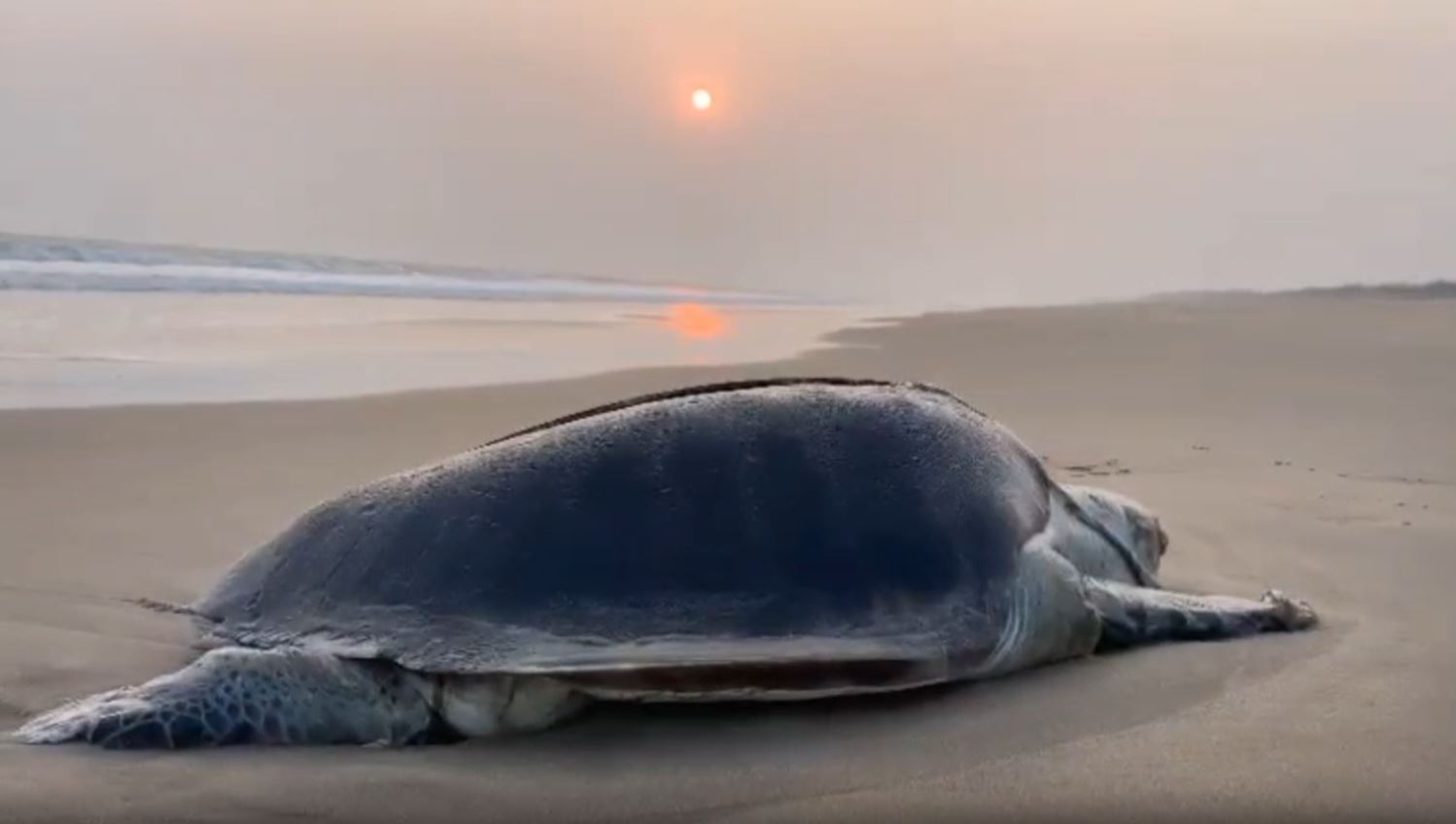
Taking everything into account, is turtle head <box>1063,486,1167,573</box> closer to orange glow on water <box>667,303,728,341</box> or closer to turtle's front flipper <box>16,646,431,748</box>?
turtle's front flipper <box>16,646,431,748</box>

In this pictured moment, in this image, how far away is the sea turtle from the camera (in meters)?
2.84

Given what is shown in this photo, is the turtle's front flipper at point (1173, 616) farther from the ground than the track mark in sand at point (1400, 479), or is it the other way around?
the track mark in sand at point (1400, 479)

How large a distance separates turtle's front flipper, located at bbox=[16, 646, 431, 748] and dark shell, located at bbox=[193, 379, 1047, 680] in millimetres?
83

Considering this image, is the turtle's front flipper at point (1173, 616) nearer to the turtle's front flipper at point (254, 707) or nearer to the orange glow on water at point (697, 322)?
A: the turtle's front flipper at point (254, 707)

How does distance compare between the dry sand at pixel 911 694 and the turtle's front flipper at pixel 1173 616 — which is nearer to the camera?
the dry sand at pixel 911 694

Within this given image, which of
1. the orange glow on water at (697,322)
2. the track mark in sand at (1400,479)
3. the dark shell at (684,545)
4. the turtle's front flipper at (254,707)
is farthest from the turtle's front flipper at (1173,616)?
the orange glow on water at (697,322)

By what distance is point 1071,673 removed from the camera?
10.4ft

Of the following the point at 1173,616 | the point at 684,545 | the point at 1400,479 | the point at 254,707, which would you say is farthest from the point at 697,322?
the point at 254,707

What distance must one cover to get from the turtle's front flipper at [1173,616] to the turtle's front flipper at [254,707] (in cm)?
143

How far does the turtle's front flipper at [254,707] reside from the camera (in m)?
2.70

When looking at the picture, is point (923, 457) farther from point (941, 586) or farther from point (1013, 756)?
point (1013, 756)

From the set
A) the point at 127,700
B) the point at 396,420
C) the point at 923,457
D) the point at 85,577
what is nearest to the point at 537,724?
the point at 127,700

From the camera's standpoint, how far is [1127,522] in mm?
3840

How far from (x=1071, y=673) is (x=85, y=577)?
2.49m
